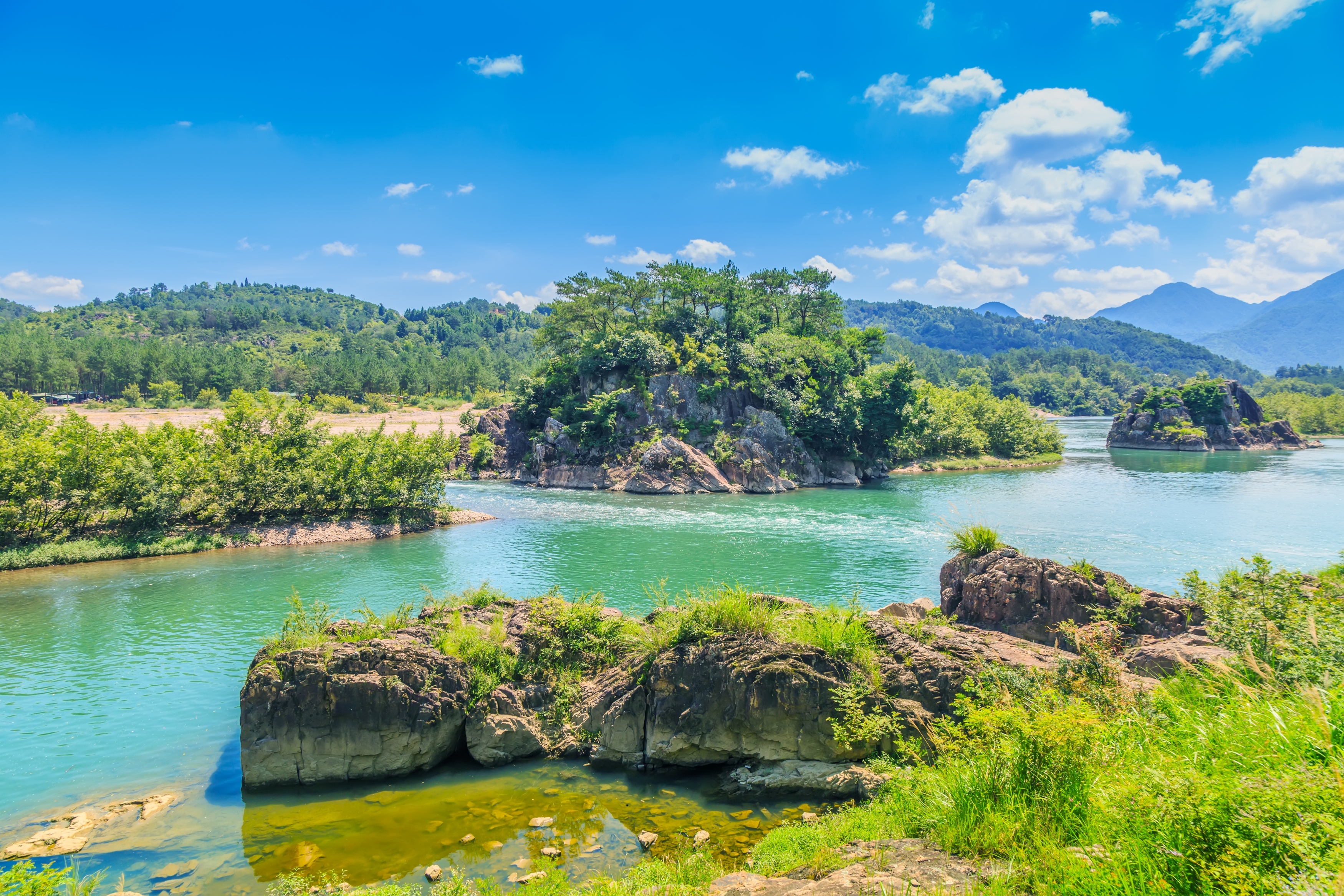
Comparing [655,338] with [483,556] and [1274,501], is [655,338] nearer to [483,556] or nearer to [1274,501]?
[483,556]

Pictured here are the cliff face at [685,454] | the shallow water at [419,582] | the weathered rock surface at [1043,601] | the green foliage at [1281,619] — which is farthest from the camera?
the cliff face at [685,454]

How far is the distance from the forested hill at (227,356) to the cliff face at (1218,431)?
113 m

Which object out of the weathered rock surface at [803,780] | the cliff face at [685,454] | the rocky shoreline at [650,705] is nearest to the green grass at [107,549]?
the rocky shoreline at [650,705]

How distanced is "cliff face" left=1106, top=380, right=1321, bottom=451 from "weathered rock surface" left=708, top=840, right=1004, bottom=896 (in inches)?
4038

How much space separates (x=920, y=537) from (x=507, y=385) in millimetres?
120770

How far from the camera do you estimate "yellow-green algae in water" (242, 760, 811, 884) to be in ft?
28.6

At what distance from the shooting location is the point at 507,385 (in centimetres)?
14150

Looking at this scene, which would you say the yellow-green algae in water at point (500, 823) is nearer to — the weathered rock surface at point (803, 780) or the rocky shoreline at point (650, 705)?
the weathered rock surface at point (803, 780)

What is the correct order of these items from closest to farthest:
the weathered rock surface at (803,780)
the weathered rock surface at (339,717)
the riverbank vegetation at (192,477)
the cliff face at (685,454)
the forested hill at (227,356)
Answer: the weathered rock surface at (803,780)
the weathered rock surface at (339,717)
the riverbank vegetation at (192,477)
the cliff face at (685,454)
the forested hill at (227,356)

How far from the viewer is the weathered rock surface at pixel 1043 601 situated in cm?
1348

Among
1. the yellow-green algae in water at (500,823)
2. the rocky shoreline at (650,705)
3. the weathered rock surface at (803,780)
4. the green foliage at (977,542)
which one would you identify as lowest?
the yellow-green algae in water at (500,823)

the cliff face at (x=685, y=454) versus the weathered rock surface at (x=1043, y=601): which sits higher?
the cliff face at (x=685, y=454)

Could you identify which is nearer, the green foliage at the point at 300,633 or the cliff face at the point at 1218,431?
the green foliage at the point at 300,633

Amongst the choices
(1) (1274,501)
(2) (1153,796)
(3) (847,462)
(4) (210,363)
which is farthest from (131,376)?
(1) (1274,501)
